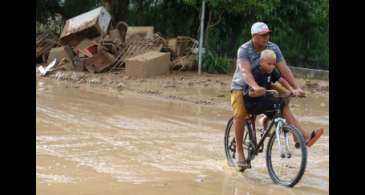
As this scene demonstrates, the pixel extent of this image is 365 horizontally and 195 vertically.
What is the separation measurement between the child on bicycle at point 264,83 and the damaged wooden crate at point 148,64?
1127cm

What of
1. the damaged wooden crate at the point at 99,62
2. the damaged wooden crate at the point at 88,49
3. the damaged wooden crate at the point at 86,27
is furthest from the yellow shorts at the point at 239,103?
the damaged wooden crate at the point at 86,27

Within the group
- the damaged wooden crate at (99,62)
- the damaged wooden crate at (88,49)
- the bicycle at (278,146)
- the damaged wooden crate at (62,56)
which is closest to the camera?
the bicycle at (278,146)

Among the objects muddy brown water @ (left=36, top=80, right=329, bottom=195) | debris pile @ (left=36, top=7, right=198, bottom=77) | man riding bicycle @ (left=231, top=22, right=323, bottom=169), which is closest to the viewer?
muddy brown water @ (left=36, top=80, right=329, bottom=195)

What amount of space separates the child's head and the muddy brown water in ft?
4.13

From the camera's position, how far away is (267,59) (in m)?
6.38

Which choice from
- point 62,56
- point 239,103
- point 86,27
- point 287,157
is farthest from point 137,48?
point 287,157

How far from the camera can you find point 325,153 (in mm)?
8281

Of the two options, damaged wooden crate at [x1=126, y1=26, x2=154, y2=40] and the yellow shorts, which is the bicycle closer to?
the yellow shorts

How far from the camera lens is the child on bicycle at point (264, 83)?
20.9 feet

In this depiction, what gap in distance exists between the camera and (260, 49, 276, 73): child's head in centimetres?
636

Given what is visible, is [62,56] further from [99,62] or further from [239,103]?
[239,103]

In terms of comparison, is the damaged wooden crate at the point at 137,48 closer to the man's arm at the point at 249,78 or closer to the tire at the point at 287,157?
the man's arm at the point at 249,78

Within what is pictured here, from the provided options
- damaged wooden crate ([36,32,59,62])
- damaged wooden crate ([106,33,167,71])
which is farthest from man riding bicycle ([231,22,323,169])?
damaged wooden crate ([36,32,59,62])
